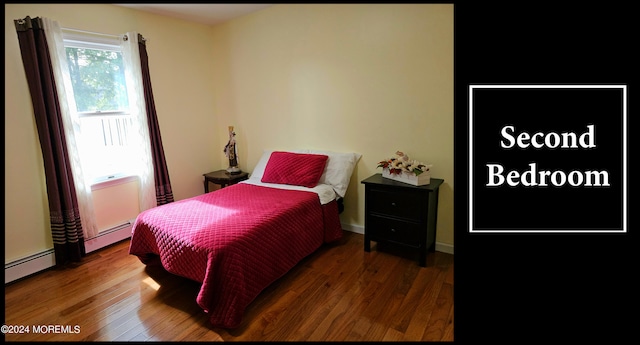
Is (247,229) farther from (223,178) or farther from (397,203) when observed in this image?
(223,178)

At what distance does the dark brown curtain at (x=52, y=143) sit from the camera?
2.24 m

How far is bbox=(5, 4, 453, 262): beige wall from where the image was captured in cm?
232

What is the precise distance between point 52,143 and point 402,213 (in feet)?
8.67

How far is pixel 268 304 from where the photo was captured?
76.0 inches

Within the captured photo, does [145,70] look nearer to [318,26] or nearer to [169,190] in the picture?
[169,190]

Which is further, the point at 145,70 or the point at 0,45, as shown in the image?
the point at 145,70

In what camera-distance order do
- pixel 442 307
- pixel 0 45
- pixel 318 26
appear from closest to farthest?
pixel 0 45
pixel 442 307
pixel 318 26

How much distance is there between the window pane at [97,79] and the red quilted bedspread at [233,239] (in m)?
1.22

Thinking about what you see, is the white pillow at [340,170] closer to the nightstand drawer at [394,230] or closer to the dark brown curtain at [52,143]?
the nightstand drawer at [394,230]

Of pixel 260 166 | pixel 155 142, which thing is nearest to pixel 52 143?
pixel 155 142

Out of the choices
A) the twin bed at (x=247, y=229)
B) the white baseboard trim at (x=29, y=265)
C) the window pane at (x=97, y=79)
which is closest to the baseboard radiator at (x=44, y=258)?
the white baseboard trim at (x=29, y=265)
